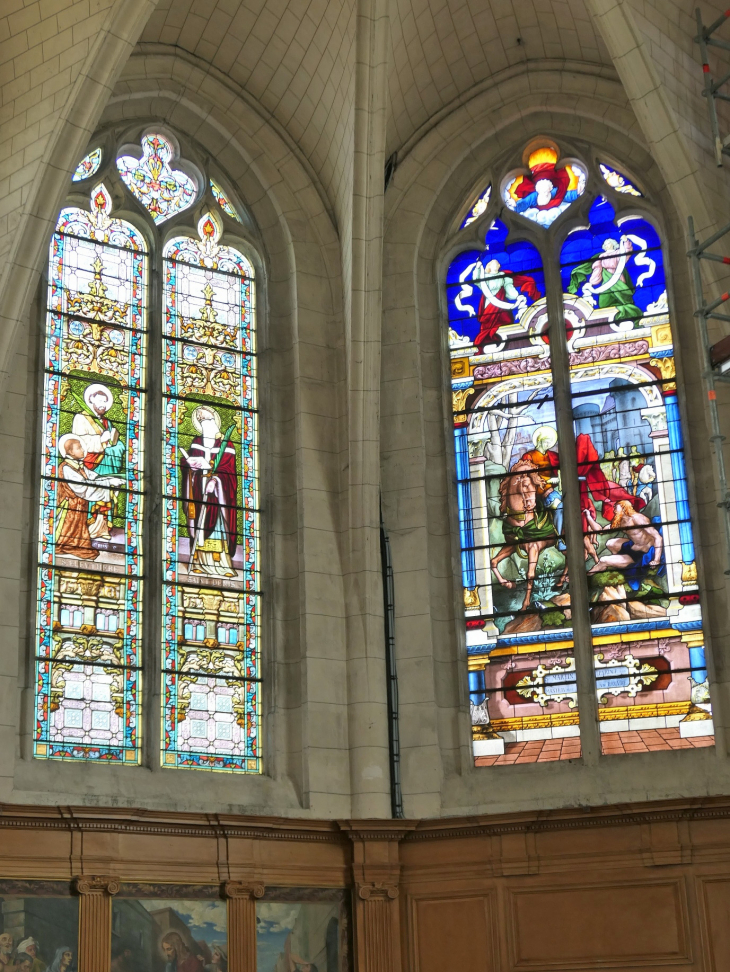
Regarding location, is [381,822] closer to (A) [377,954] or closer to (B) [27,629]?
(A) [377,954]

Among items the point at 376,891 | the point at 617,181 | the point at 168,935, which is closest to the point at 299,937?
the point at 376,891

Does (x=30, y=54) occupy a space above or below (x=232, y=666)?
above

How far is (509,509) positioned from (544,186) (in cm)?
320

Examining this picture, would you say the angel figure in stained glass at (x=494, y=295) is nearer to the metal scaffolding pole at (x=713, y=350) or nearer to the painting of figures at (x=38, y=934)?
the metal scaffolding pole at (x=713, y=350)

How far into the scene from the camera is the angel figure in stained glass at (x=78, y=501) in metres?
12.5

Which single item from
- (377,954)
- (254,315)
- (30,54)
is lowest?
(377,954)

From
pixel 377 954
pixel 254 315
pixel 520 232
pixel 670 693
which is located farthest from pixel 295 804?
pixel 520 232

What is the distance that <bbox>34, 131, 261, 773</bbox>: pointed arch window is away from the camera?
40.3 ft

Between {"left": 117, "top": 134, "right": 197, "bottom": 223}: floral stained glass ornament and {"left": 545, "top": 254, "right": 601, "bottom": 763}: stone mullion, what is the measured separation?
338 centimetres

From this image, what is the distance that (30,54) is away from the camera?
41.3 ft

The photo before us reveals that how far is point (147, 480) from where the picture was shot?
13.0 meters

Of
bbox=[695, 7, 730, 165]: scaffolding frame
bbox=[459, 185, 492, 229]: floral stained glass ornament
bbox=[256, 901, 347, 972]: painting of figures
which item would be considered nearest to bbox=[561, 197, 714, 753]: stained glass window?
bbox=[459, 185, 492, 229]: floral stained glass ornament

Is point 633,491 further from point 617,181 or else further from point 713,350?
point 617,181

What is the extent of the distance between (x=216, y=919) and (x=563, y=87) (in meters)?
8.03
